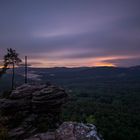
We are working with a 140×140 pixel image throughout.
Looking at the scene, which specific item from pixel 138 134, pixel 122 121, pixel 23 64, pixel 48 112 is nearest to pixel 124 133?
pixel 138 134

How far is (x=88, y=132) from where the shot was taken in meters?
17.7

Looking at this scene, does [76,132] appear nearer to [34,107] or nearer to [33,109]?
[34,107]

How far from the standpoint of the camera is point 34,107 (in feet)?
116

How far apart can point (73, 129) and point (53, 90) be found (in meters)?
18.5

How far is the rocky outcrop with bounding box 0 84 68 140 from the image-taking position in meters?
34.1

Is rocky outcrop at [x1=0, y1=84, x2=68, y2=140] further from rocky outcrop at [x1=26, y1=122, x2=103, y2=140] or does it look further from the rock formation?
rocky outcrop at [x1=26, y1=122, x2=103, y2=140]

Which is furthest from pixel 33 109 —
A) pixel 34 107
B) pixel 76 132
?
pixel 76 132

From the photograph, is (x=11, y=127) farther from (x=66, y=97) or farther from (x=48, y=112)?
(x=66, y=97)

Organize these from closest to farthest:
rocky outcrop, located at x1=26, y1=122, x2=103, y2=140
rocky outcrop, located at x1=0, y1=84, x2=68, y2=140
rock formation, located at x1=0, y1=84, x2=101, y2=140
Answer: rocky outcrop, located at x1=26, y1=122, x2=103, y2=140, rock formation, located at x1=0, y1=84, x2=101, y2=140, rocky outcrop, located at x1=0, y1=84, x2=68, y2=140

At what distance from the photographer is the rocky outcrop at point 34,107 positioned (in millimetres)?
34094

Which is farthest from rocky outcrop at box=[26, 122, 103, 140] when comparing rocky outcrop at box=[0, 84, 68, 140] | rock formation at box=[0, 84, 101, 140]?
rocky outcrop at box=[0, 84, 68, 140]

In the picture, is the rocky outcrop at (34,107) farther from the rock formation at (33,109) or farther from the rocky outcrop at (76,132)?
the rocky outcrop at (76,132)

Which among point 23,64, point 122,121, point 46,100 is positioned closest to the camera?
point 46,100

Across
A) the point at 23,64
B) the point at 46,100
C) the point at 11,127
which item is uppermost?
the point at 23,64
